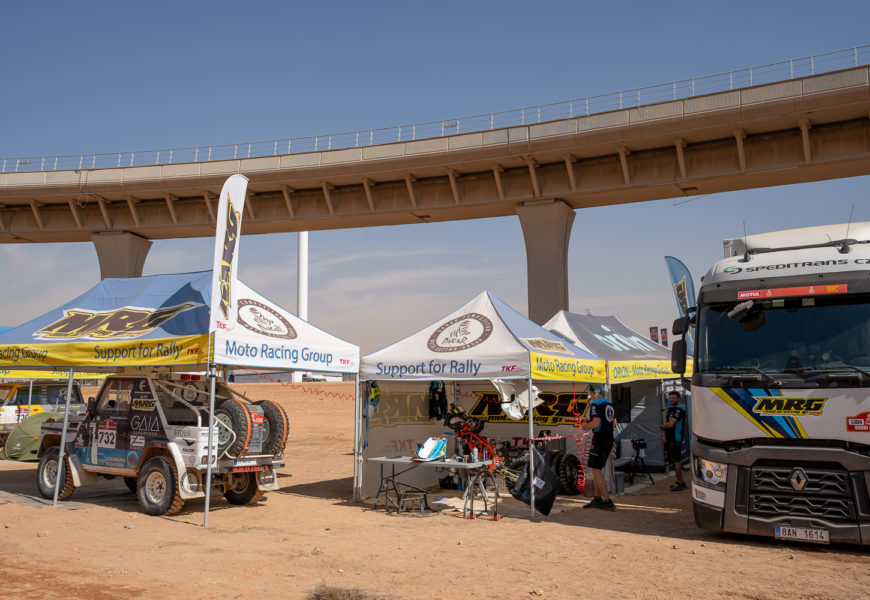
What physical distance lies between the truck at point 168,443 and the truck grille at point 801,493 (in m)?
6.84

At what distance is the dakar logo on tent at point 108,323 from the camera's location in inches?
431

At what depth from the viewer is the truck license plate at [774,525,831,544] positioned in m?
7.86

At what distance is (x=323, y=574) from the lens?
23.4 feet

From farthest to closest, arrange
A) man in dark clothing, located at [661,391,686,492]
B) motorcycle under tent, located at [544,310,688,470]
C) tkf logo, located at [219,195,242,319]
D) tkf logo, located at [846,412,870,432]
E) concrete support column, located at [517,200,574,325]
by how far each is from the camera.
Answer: concrete support column, located at [517,200,574,325] → motorcycle under tent, located at [544,310,688,470] → man in dark clothing, located at [661,391,686,492] → tkf logo, located at [219,195,242,319] → tkf logo, located at [846,412,870,432]

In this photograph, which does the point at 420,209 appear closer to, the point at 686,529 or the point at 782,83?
the point at 782,83

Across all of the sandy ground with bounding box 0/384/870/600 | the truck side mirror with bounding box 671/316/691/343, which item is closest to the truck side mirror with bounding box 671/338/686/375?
the truck side mirror with bounding box 671/316/691/343

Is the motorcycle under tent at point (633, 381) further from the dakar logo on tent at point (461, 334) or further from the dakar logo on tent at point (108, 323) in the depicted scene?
the dakar logo on tent at point (108, 323)

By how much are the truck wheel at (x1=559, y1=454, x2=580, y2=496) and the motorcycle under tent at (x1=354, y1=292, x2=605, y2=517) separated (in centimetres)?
75

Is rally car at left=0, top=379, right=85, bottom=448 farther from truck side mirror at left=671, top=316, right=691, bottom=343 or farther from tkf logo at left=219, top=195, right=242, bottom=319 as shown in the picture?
truck side mirror at left=671, top=316, right=691, bottom=343

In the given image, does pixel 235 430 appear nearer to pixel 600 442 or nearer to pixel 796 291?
pixel 600 442

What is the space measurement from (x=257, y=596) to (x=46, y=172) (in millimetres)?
32409

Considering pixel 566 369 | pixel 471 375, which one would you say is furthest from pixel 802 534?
pixel 471 375

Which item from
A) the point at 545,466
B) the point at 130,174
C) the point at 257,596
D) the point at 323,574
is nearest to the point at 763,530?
the point at 545,466

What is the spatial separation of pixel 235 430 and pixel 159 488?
1439 millimetres
